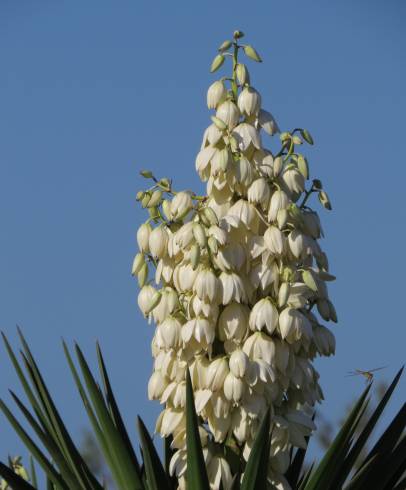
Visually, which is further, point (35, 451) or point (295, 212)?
point (35, 451)

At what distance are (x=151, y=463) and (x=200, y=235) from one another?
577 millimetres

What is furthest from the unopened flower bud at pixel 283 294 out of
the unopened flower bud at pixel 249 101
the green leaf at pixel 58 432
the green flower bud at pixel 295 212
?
the green leaf at pixel 58 432

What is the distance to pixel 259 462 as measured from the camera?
2.40 meters

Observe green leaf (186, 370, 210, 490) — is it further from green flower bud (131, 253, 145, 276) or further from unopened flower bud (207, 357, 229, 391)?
green flower bud (131, 253, 145, 276)

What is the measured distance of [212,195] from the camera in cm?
277

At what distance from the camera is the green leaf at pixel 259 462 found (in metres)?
2.35

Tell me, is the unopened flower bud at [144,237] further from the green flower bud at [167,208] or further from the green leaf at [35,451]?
the green leaf at [35,451]

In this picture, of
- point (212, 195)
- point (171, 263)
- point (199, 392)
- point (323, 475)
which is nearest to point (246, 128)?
point (212, 195)

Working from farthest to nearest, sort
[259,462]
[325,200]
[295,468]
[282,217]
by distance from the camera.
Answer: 1. [295,468]
2. [325,200]
3. [282,217]
4. [259,462]

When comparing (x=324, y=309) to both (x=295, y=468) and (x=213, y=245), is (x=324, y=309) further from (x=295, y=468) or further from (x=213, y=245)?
(x=295, y=468)

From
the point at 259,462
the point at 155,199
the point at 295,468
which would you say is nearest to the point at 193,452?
the point at 259,462

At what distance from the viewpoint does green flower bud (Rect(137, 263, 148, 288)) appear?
275cm

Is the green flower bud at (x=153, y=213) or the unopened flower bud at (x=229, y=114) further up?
the unopened flower bud at (x=229, y=114)

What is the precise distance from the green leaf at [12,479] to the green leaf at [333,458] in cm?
74
